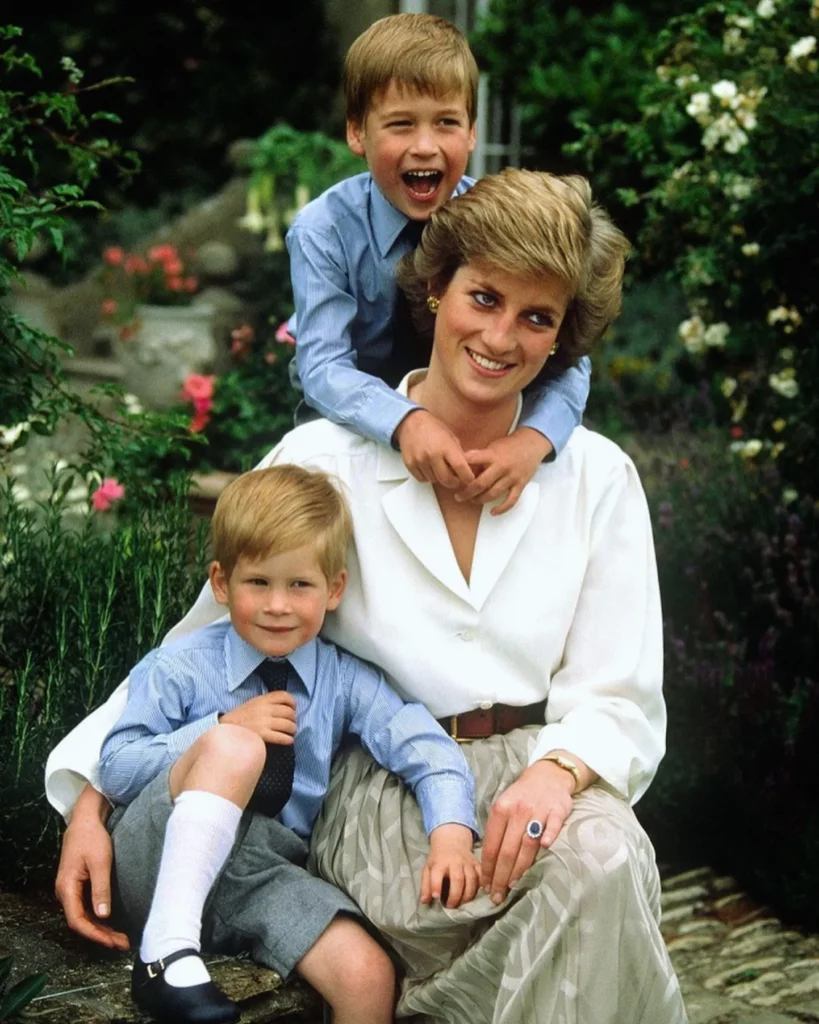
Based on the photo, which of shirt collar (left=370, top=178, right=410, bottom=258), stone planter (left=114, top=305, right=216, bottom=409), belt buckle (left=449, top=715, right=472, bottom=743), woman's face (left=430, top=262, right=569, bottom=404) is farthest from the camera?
stone planter (left=114, top=305, right=216, bottom=409)

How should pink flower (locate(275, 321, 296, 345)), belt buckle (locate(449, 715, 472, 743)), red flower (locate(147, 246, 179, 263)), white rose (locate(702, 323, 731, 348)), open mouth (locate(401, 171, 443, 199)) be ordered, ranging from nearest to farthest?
belt buckle (locate(449, 715, 472, 743)) < open mouth (locate(401, 171, 443, 199)) < pink flower (locate(275, 321, 296, 345)) < white rose (locate(702, 323, 731, 348)) < red flower (locate(147, 246, 179, 263))

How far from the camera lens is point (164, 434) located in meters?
3.70

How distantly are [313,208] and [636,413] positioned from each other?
4096mm

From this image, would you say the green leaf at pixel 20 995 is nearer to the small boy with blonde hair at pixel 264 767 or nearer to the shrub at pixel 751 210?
the small boy with blonde hair at pixel 264 767

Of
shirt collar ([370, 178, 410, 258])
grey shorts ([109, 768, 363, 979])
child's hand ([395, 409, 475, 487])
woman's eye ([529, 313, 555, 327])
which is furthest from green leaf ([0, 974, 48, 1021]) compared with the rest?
shirt collar ([370, 178, 410, 258])

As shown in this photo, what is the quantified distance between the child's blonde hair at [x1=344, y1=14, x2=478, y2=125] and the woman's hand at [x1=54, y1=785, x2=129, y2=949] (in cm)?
145

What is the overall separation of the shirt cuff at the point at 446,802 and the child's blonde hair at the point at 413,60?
1.30 meters

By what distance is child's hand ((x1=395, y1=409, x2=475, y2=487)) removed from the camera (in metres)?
2.60

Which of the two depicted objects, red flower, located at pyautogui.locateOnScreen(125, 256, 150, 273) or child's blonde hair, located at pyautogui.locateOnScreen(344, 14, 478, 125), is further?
red flower, located at pyautogui.locateOnScreen(125, 256, 150, 273)

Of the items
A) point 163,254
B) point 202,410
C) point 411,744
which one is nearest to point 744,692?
point 411,744

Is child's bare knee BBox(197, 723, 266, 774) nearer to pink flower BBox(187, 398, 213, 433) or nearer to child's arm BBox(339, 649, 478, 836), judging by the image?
child's arm BBox(339, 649, 478, 836)

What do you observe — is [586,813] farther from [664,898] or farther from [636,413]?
[636,413]

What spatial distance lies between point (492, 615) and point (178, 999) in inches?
32.9

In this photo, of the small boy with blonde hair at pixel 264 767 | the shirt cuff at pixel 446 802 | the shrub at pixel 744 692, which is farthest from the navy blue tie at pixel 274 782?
the shrub at pixel 744 692
